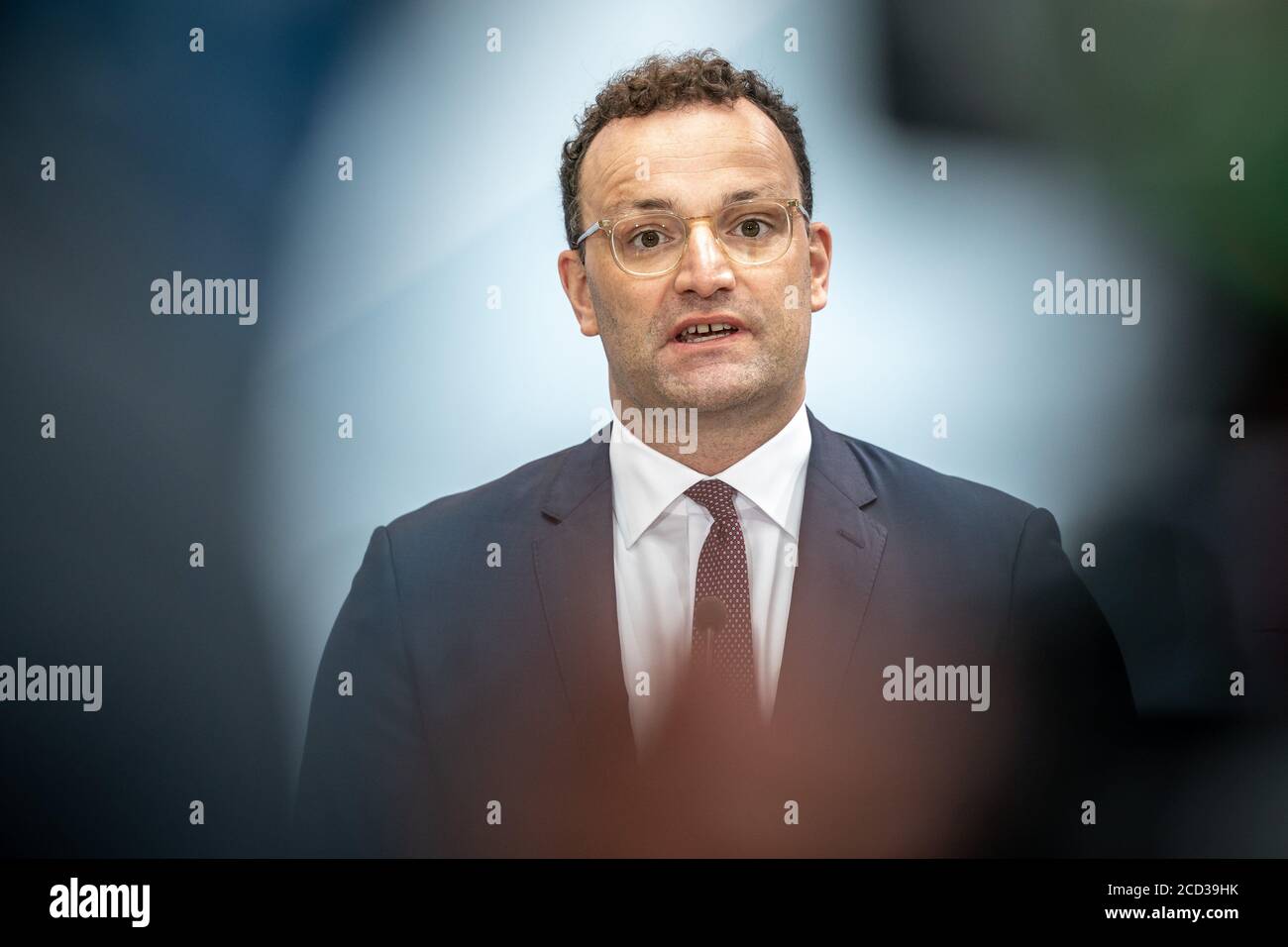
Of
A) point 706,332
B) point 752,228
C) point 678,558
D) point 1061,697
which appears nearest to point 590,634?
point 678,558

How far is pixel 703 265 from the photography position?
2.04m

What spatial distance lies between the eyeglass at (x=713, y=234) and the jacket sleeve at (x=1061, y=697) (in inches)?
31.2

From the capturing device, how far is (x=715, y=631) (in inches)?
83.0

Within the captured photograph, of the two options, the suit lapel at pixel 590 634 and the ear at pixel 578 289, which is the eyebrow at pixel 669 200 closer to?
the ear at pixel 578 289

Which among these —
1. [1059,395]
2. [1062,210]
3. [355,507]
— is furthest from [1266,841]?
[355,507]

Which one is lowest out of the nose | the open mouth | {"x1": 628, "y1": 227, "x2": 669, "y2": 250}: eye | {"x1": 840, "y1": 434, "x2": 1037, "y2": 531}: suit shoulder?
{"x1": 840, "y1": 434, "x2": 1037, "y2": 531}: suit shoulder

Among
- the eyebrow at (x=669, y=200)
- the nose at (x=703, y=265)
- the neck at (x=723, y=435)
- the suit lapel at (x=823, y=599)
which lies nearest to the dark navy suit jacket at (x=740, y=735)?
the suit lapel at (x=823, y=599)

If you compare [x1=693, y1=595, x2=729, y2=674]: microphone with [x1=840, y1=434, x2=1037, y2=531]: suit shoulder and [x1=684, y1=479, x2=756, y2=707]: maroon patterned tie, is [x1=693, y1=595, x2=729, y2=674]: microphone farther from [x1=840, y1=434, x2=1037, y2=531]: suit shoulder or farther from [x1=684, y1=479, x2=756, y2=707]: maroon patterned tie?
[x1=840, y1=434, x2=1037, y2=531]: suit shoulder

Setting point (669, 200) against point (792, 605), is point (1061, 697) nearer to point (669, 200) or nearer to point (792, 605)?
point (792, 605)

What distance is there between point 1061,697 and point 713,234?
3.92 feet

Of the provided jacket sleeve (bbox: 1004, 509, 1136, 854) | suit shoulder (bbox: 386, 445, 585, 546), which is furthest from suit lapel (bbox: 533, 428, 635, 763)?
jacket sleeve (bbox: 1004, 509, 1136, 854)

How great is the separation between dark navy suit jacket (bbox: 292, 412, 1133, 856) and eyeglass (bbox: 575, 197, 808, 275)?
0.39 metres

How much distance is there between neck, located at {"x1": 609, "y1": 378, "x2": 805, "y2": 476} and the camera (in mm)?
2121
